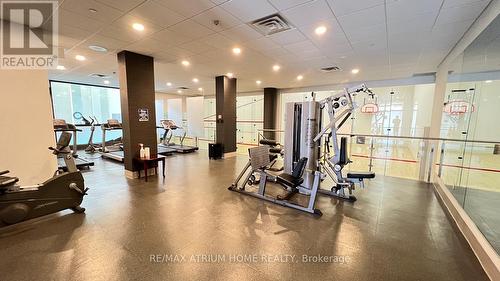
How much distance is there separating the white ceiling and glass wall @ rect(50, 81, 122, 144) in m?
4.10

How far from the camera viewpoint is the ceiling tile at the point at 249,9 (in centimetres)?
261

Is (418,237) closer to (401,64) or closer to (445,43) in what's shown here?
(445,43)

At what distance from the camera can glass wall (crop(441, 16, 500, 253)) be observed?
104 inches

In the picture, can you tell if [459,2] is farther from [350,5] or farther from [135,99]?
[135,99]

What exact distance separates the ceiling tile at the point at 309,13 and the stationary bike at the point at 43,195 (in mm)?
3877

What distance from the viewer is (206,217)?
118 inches

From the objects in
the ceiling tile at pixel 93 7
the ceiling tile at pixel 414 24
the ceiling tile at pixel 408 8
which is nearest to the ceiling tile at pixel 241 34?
the ceiling tile at pixel 93 7

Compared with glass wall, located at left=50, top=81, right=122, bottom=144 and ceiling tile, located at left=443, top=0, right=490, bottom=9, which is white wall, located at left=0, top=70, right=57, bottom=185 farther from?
glass wall, located at left=50, top=81, right=122, bottom=144

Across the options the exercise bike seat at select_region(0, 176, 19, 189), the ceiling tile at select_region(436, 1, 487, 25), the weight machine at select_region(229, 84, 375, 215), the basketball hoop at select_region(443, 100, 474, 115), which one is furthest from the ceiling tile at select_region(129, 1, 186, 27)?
the basketball hoop at select_region(443, 100, 474, 115)

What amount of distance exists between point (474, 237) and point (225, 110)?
20.6 ft

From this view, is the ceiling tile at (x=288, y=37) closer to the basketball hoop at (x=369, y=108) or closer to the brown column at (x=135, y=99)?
the brown column at (x=135, y=99)

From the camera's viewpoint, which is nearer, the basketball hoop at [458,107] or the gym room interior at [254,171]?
the gym room interior at [254,171]

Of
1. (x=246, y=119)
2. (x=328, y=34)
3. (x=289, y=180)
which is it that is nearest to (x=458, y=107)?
(x=328, y=34)

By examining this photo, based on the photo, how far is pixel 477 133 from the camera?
3090 millimetres
